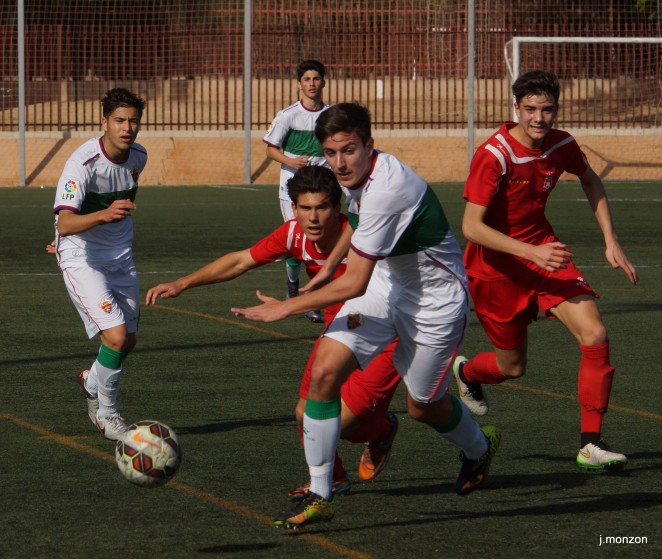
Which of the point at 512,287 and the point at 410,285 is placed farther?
the point at 512,287

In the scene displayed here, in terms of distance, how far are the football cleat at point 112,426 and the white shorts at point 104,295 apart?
1.74ft

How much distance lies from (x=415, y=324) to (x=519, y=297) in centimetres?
155

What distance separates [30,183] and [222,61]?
611cm

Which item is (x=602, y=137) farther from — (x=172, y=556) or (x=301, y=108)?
(x=172, y=556)

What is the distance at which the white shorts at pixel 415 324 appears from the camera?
19.7 feet

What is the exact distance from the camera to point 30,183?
2761 cm

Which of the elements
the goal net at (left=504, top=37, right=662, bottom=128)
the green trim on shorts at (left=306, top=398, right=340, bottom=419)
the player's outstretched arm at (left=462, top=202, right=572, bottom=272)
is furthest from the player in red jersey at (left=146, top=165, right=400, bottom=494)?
the goal net at (left=504, top=37, right=662, bottom=128)

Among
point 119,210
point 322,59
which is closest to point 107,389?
point 119,210

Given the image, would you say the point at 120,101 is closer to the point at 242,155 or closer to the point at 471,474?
the point at 471,474

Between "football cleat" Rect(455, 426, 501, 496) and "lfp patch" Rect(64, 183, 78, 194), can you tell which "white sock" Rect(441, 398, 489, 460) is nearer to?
"football cleat" Rect(455, 426, 501, 496)

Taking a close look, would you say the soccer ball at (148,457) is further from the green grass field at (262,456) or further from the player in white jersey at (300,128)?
the player in white jersey at (300,128)

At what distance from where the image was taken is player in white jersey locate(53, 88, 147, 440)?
7.87 metres

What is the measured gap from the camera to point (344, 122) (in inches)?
228

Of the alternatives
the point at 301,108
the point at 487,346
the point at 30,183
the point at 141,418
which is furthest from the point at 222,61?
the point at 141,418
